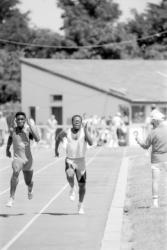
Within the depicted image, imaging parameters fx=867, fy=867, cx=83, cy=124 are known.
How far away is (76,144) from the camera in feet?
49.2

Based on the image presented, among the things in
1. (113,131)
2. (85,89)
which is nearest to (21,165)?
(113,131)

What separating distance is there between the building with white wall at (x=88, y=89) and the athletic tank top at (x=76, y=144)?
41.6 m

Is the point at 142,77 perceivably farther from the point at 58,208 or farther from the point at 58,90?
the point at 58,208

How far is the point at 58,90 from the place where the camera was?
60.9 metres

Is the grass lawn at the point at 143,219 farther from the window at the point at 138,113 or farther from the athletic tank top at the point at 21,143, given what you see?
the window at the point at 138,113

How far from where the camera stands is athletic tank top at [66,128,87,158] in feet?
49.1

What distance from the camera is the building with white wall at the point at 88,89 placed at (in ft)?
190

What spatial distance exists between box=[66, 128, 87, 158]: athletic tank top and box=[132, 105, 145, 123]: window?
41.7 metres

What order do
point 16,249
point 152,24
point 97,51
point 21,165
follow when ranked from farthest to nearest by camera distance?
point 152,24 < point 97,51 < point 21,165 < point 16,249

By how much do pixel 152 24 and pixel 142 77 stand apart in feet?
78.8

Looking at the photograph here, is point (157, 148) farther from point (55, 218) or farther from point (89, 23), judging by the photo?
point (89, 23)

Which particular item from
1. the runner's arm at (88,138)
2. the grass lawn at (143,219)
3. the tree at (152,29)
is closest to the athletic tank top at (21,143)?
the runner's arm at (88,138)

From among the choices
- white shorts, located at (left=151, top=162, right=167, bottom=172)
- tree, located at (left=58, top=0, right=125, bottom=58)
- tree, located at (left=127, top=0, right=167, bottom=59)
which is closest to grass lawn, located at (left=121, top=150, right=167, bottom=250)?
white shorts, located at (left=151, top=162, right=167, bottom=172)

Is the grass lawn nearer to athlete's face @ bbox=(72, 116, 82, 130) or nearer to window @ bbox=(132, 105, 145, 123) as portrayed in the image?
athlete's face @ bbox=(72, 116, 82, 130)
